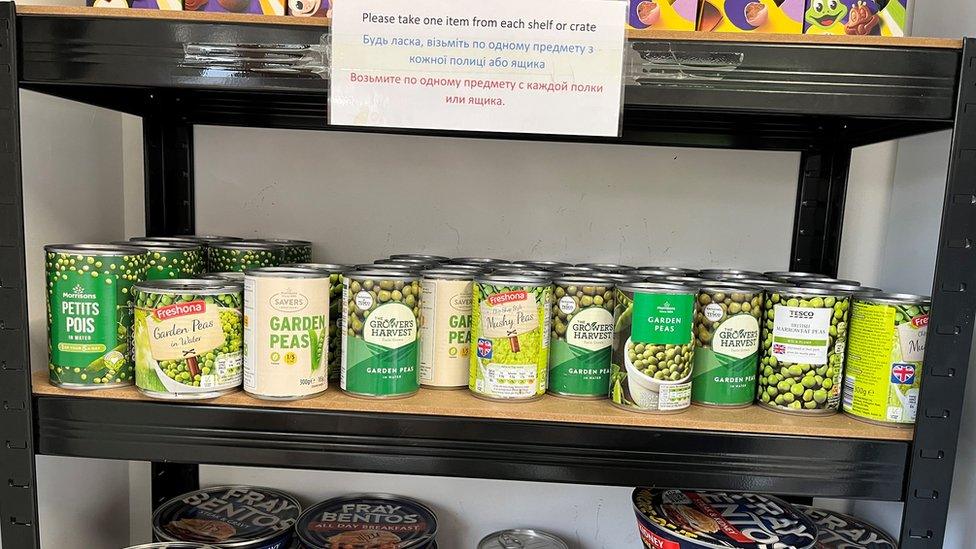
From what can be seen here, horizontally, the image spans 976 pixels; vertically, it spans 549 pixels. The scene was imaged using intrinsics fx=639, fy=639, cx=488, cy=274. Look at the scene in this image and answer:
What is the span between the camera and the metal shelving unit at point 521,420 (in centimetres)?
81

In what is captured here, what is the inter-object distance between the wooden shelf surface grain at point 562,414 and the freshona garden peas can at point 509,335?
26mm

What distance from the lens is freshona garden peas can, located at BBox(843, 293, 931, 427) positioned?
2.84ft

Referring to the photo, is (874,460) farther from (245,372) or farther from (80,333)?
(80,333)

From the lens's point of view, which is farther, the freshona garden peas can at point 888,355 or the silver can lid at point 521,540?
the silver can lid at point 521,540

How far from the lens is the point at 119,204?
138 centimetres

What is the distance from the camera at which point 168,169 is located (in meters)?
1.36

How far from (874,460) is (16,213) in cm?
120

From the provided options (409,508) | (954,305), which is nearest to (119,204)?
(409,508)

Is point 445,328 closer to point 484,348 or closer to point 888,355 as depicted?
point 484,348

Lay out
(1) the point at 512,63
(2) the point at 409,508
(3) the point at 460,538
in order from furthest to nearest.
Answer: (3) the point at 460,538 → (2) the point at 409,508 → (1) the point at 512,63

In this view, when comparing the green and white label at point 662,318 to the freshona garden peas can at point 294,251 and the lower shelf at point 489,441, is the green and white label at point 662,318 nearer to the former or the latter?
the lower shelf at point 489,441

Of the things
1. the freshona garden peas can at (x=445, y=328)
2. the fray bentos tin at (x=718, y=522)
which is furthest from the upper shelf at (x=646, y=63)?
the fray bentos tin at (x=718, y=522)

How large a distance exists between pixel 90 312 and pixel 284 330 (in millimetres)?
271

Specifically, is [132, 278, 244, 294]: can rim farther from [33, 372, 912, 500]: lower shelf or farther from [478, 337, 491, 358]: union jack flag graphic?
[478, 337, 491, 358]: union jack flag graphic
